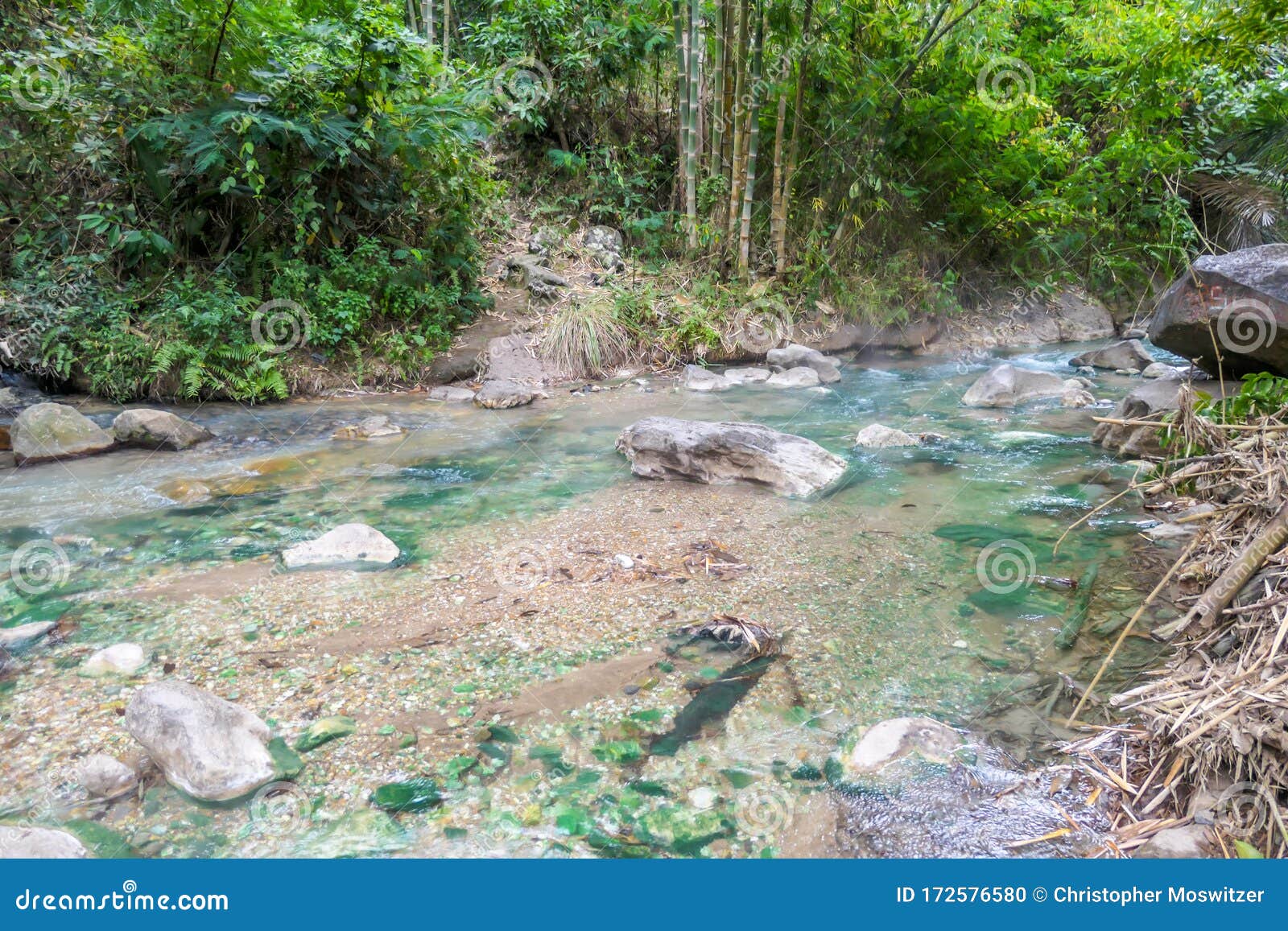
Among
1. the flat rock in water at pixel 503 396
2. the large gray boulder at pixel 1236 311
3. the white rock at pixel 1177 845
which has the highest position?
the large gray boulder at pixel 1236 311

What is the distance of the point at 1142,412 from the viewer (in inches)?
189

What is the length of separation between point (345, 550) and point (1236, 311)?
525 centimetres

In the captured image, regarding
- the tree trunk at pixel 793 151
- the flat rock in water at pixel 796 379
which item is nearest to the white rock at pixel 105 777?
the flat rock in water at pixel 796 379

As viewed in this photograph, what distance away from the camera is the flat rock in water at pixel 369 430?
5715 mm

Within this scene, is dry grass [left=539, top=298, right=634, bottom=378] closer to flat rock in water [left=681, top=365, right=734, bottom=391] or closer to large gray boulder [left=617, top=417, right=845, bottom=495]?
flat rock in water [left=681, top=365, right=734, bottom=391]

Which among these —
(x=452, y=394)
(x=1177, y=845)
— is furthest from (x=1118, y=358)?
(x=1177, y=845)

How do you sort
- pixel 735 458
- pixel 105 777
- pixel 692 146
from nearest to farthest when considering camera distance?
pixel 105 777 → pixel 735 458 → pixel 692 146

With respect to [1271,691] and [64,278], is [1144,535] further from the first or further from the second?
[64,278]

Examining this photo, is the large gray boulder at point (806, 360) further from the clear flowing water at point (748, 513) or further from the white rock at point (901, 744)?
the white rock at point (901, 744)

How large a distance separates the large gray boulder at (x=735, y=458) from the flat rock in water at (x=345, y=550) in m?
1.73

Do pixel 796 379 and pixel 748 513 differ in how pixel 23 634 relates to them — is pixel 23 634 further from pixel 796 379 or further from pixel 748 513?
pixel 796 379

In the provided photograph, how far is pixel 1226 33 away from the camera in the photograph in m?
3.58

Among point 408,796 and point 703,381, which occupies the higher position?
point 703,381

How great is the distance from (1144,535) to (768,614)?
74.0 inches
